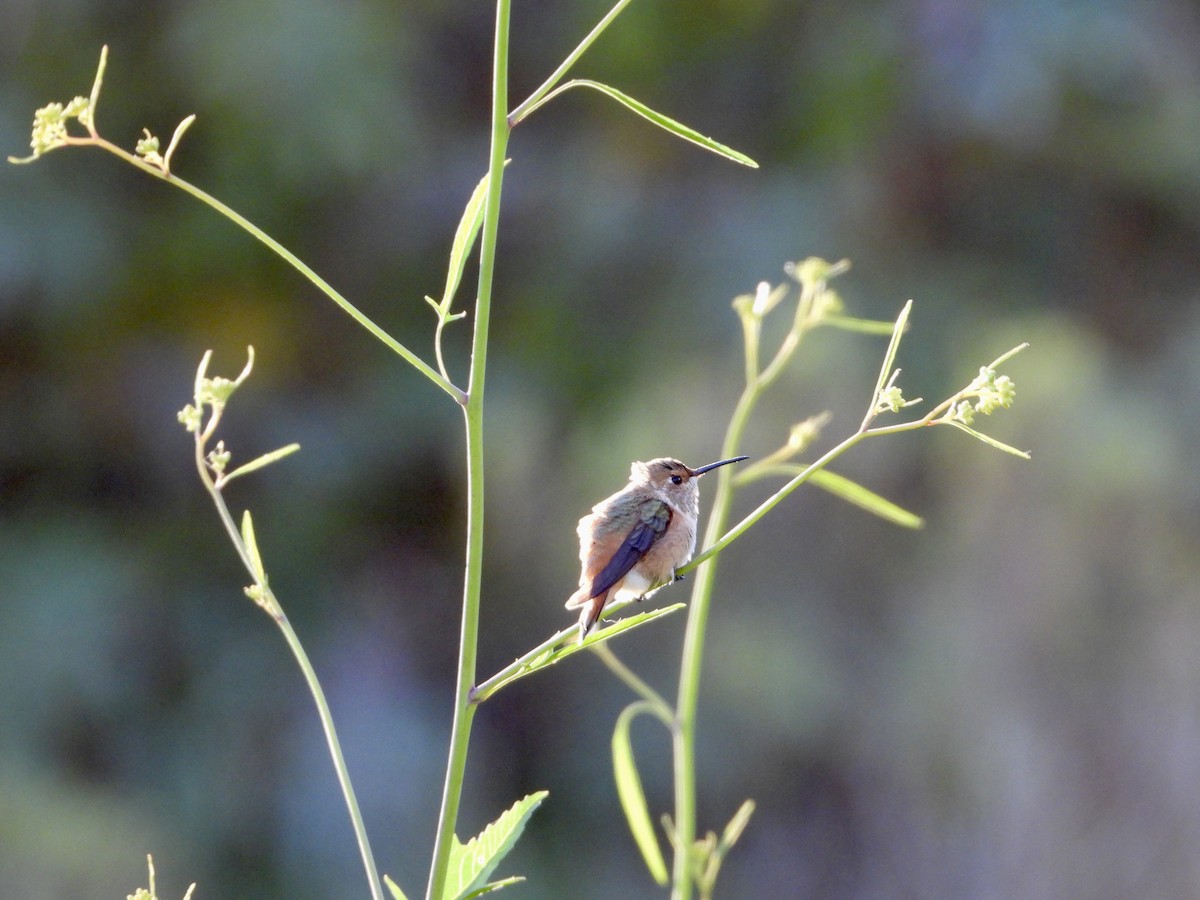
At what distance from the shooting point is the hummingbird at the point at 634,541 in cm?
193

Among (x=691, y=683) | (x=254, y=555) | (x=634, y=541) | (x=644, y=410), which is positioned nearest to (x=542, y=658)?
(x=254, y=555)

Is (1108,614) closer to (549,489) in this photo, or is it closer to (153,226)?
(549,489)

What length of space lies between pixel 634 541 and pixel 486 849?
1.04 meters

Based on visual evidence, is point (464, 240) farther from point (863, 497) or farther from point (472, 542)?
point (863, 497)

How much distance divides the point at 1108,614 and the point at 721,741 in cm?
191

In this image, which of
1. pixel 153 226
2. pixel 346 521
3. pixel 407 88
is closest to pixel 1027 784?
pixel 346 521

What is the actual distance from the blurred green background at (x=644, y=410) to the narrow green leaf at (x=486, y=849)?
4262 mm

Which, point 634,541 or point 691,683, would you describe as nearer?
point 691,683

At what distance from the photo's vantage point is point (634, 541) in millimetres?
2055

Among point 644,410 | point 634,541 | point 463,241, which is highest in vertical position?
point 463,241

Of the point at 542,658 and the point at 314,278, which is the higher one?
the point at 314,278

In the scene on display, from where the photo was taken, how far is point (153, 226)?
20.1ft

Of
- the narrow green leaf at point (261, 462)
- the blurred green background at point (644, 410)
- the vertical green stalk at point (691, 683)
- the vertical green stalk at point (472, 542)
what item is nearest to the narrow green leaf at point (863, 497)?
the vertical green stalk at point (691, 683)

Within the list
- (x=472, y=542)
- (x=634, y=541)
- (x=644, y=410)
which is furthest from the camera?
(x=644, y=410)
